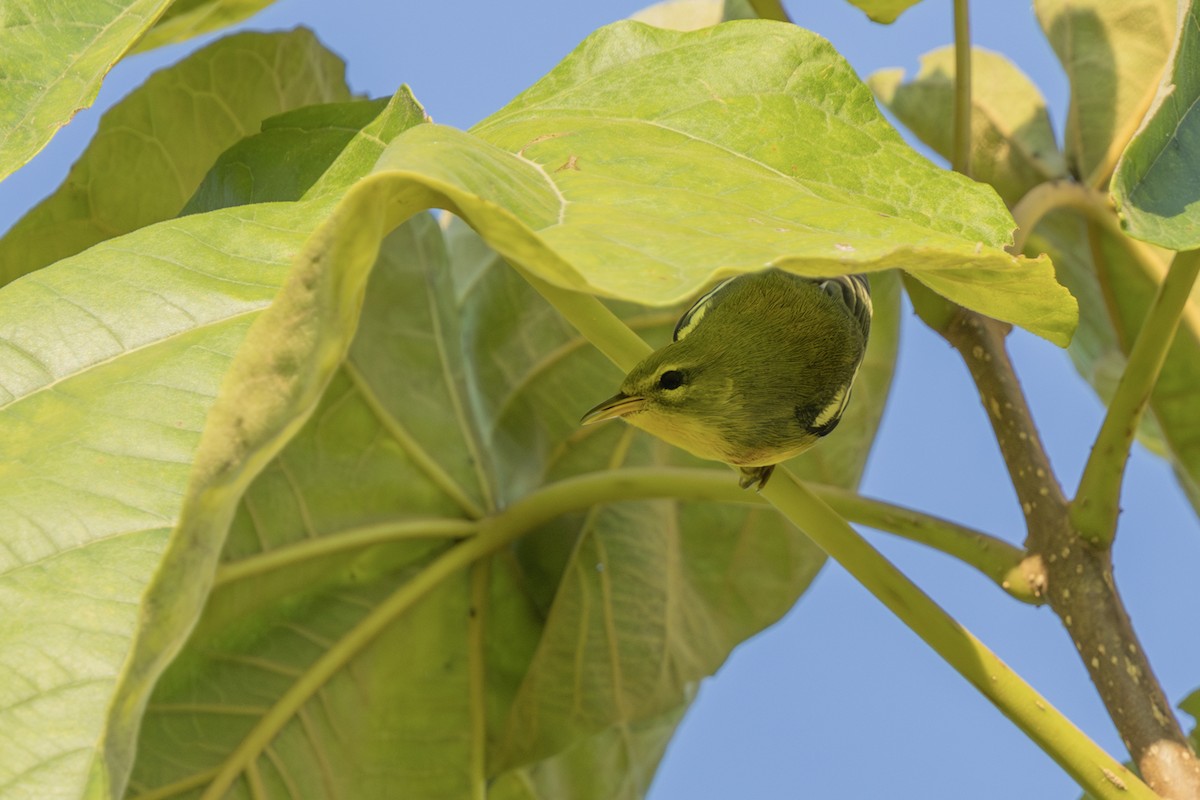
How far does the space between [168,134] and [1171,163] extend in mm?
602

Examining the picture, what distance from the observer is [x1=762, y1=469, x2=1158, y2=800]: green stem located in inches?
22.0

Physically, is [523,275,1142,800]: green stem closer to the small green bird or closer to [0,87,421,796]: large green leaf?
the small green bird

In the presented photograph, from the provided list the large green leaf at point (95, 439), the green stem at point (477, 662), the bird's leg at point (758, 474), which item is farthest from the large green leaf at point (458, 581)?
the large green leaf at point (95, 439)

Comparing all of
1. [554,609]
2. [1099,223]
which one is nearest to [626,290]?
[554,609]

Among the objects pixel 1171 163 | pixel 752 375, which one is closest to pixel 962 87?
pixel 1171 163

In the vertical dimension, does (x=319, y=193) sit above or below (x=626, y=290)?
above

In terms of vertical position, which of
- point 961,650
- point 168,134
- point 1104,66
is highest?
point 1104,66

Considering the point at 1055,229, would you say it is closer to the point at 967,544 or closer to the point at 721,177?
the point at 967,544

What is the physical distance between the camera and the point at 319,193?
60cm

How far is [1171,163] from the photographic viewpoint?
1.76ft

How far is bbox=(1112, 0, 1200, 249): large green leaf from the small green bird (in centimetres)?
12

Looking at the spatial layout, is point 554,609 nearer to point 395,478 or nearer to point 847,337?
point 395,478

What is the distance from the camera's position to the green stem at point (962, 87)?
2.35 ft

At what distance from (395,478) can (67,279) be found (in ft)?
1.07
